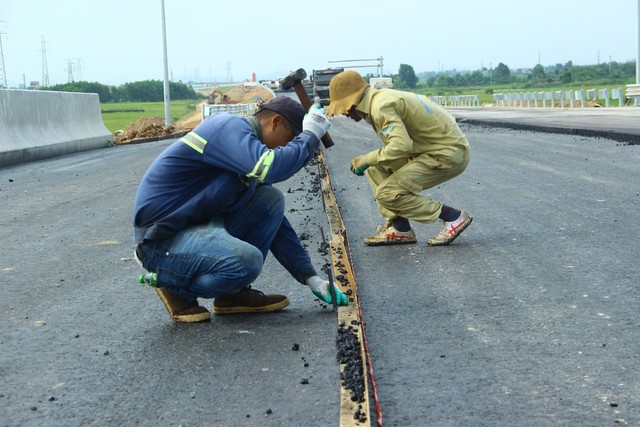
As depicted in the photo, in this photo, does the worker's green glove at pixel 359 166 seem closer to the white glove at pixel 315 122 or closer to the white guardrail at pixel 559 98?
the white glove at pixel 315 122

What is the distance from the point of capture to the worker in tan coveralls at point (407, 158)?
24.9 feet

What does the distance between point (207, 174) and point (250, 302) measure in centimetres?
80

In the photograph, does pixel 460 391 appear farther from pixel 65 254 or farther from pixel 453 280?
pixel 65 254

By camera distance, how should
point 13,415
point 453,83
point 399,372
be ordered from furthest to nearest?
point 453,83, point 399,372, point 13,415

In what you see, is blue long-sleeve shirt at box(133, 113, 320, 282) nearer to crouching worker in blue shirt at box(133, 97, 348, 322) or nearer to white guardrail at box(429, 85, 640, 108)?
crouching worker in blue shirt at box(133, 97, 348, 322)

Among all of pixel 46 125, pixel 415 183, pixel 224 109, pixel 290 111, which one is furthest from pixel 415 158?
pixel 224 109

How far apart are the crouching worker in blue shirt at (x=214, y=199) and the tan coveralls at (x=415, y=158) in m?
2.28

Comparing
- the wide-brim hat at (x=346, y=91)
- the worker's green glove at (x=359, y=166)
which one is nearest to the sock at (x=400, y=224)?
the worker's green glove at (x=359, y=166)

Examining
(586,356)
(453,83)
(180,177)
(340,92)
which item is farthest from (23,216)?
(453,83)

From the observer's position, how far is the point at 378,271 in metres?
6.93

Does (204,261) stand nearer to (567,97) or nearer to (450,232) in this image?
(450,232)

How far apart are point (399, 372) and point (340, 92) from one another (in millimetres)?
3541

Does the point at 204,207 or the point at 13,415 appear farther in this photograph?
the point at 204,207

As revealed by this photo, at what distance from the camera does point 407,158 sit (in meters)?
8.22
